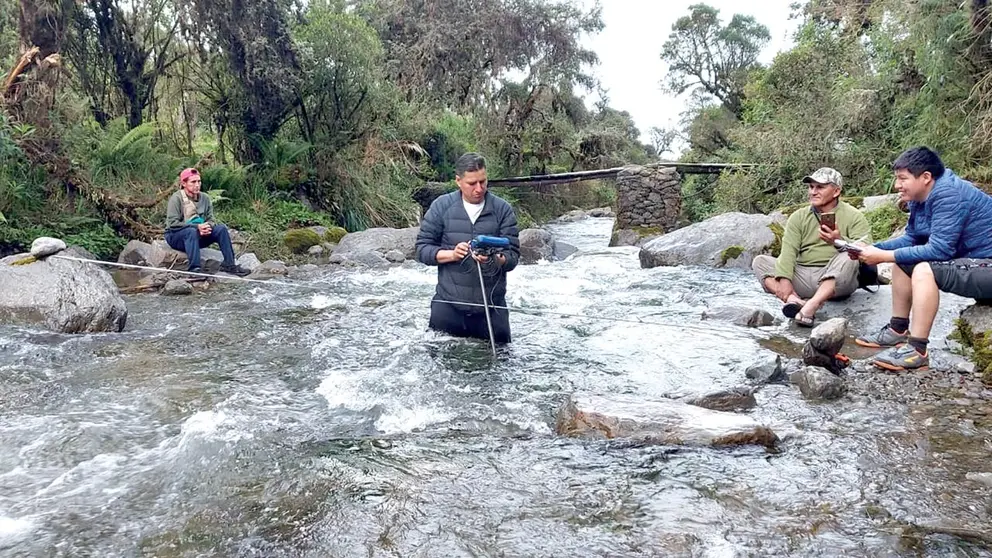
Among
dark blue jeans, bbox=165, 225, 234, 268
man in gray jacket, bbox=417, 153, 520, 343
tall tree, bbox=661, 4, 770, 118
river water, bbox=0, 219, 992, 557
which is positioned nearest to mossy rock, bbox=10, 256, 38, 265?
river water, bbox=0, 219, 992, 557

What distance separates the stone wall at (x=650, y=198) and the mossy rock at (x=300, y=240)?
7.70 m

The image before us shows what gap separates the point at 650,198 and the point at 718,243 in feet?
22.1

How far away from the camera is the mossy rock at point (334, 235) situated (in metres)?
14.5

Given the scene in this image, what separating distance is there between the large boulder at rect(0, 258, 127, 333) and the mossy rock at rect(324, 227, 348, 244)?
7395 mm

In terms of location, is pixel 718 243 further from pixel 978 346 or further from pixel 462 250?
pixel 462 250

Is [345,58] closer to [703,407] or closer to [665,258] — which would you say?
[665,258]

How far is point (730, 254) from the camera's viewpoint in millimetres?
11523

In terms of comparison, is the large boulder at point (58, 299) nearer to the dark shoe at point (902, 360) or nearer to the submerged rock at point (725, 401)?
the submerged rock at point (725, 401)

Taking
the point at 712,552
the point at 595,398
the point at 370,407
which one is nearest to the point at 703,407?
the point at 595,398

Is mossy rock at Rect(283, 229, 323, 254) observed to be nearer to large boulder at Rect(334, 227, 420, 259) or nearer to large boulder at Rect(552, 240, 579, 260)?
large boulder at Rect(334, 227, 420, 259)

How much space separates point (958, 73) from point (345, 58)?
38.8 ft

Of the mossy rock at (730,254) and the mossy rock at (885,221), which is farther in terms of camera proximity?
the mossy rock at (730,254)

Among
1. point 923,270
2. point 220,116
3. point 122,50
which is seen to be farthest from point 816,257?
point 122,50

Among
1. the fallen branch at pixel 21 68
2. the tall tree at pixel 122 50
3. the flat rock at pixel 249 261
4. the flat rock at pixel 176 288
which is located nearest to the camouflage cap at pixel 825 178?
the flat rock at pixel 176 288
